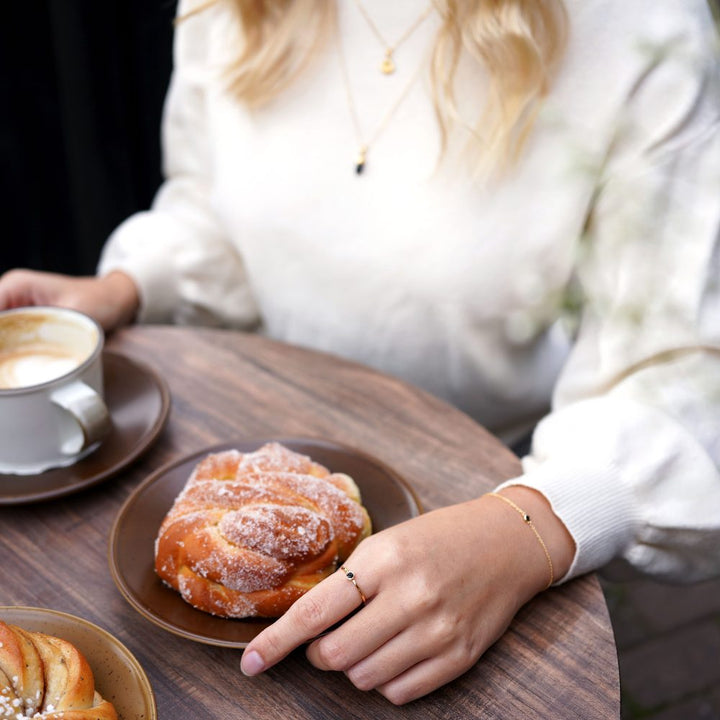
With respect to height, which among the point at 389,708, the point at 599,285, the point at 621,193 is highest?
the point at 621,193

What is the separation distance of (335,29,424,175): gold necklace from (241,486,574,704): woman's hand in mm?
621

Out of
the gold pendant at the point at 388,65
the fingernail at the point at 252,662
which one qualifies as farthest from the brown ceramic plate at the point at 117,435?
the gold pendant at the point at 388,65

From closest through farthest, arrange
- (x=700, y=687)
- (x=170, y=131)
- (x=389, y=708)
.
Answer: (x=389, y=708)
(x=170, y=131)
(x=700, y=687)

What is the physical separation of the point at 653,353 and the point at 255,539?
21.1 inches

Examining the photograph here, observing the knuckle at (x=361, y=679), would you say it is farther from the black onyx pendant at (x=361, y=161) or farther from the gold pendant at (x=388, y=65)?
the gold pendant at (x=388, y=65)

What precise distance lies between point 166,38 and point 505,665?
2.03 metres

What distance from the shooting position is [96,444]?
0.96 m

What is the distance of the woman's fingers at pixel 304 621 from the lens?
0.67m

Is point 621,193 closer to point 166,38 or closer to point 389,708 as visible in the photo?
point 389,708

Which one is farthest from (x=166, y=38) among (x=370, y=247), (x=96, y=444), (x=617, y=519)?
(x=617, y=519)

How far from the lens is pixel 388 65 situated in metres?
1.17

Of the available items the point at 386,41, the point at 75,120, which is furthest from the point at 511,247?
the point at 75,120

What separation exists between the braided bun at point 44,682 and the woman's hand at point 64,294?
70 centimetres

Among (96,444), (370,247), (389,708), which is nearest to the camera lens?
(389,708)
